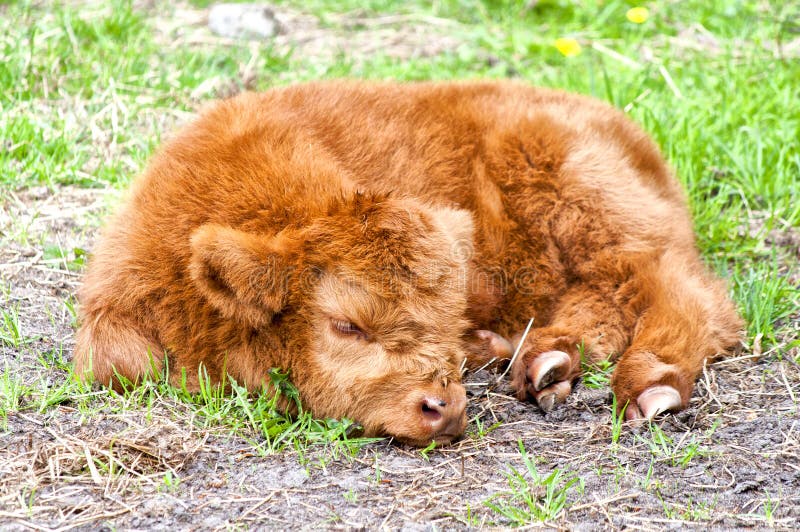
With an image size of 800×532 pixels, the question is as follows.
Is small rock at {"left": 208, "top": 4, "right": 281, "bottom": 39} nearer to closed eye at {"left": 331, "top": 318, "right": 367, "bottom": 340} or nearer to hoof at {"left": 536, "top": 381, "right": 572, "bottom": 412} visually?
closed eye at {"left": 331, "top": 318, "right": 367, "bottom": 340}

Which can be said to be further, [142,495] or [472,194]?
[472,194]

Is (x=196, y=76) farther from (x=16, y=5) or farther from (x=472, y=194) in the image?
(x=472, y=194)

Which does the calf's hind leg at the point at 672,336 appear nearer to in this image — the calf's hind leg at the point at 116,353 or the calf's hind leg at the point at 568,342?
the calf's hind leg at the point at 568,342

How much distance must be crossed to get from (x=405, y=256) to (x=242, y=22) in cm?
608

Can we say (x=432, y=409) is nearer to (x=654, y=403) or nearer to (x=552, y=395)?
(x=552, y=395)

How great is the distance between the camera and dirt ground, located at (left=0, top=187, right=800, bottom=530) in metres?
3.56

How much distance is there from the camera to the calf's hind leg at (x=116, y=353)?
14.5 ft

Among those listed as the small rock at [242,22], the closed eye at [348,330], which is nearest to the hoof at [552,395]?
the closed eye at [348,330]

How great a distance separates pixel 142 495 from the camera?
3639mm

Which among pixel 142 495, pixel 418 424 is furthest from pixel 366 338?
pixel 142 495

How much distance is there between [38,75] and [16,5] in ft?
6.77

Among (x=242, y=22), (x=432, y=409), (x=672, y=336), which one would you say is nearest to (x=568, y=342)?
(x=672, y=336)

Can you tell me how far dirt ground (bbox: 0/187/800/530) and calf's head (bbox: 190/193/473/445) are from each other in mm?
233

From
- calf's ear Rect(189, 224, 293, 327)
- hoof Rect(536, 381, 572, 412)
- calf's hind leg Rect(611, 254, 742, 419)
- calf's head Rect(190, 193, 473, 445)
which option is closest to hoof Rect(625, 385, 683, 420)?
calf's hind leg Rect(611, 254, 742, 419)
